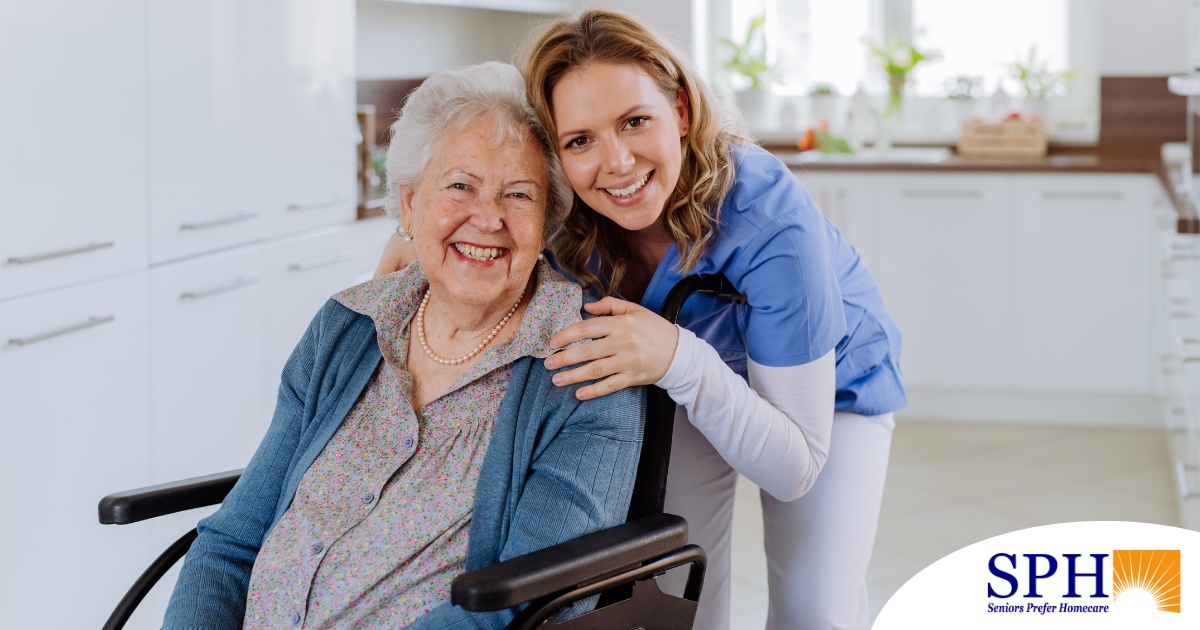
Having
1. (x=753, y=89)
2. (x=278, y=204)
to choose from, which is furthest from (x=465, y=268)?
(x=753, y=89)

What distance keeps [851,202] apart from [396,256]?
290 centimetres

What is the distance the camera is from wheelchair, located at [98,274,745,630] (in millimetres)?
1252

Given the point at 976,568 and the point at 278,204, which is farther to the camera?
the point at 278,204

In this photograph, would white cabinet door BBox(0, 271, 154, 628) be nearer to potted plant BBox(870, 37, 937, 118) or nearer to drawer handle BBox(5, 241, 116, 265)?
drawer handle BBox(5, 241, 116, 265)

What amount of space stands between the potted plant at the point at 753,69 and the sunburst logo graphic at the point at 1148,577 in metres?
3.78

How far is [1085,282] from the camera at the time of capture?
4305 mm

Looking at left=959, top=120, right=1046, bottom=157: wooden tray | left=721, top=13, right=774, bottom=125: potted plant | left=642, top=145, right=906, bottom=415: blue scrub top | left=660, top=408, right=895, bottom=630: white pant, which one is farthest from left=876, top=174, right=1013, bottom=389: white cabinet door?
left=642, top=145, right=906, bottom=415: blue scrub top

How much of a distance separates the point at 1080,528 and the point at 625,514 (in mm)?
662

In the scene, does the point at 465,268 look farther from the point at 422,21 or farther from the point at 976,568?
the point at 422,21

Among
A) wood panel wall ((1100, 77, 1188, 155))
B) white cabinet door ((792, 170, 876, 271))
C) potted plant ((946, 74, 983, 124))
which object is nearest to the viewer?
white cabinet door ((792, 170, 876, 271))

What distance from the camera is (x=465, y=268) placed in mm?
1561

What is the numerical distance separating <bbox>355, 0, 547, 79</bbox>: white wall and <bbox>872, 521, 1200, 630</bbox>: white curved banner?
2.63 m

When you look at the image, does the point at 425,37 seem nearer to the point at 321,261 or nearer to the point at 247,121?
the point at 321,261

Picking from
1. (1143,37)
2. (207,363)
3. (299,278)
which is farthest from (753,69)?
(207,363)
